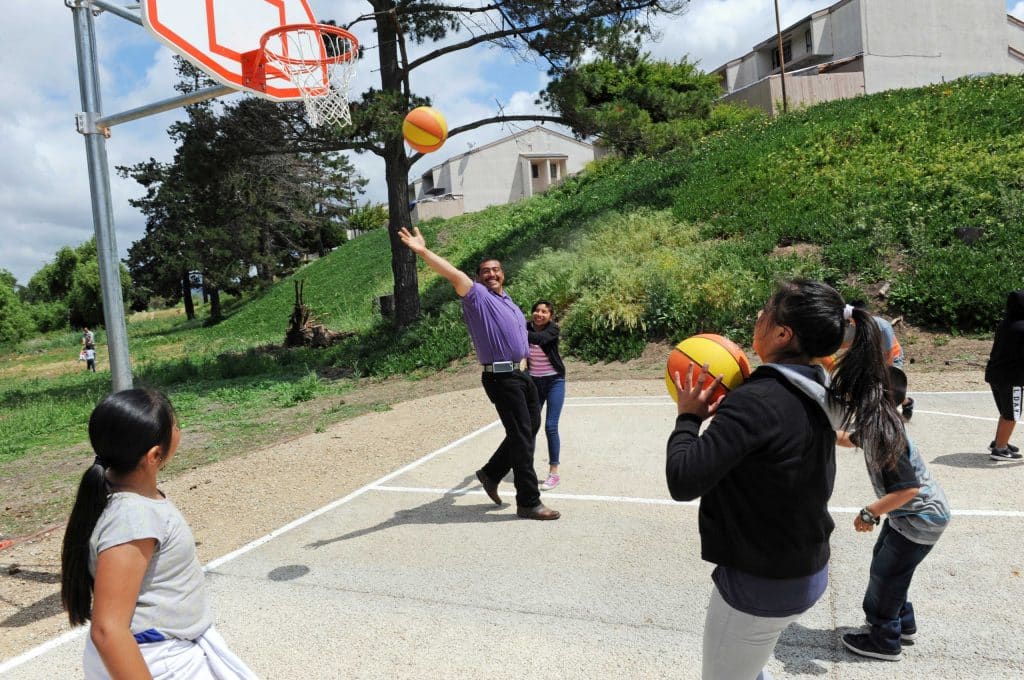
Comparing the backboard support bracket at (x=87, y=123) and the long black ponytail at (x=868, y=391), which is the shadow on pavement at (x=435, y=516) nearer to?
the backboard support bracket at (x=87, y=123)

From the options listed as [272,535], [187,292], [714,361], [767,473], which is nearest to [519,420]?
[272,535]

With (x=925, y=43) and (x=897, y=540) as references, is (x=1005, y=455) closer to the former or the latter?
(x=897, y=540)

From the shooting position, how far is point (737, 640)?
2234 millimetres

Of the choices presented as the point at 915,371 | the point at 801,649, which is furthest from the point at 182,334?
the point at 801,649

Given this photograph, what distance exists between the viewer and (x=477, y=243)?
3097 cm

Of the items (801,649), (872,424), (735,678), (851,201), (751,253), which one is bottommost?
(801,649)

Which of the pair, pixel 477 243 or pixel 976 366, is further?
pixel 477 243

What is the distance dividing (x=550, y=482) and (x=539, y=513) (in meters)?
0.95

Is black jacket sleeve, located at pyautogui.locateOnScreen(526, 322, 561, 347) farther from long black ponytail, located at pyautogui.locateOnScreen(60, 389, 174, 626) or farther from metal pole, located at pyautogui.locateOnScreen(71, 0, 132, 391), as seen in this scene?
long black ponytail, located at pyautogui.locateOnScreen(60, 389, 174, 626)

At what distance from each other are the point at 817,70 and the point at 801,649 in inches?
1705

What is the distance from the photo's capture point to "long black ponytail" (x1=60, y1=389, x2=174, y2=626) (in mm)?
2062

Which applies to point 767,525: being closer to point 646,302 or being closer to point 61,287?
point 646,302

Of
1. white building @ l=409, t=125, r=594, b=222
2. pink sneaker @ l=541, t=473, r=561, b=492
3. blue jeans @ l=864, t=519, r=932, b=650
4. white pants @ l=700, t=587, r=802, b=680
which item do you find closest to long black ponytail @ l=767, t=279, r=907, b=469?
white pants @ l=700, t=587, r=802, b=680

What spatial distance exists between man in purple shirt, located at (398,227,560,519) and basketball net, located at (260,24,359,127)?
2.96 m
